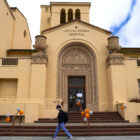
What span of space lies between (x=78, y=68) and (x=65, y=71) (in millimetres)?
1503

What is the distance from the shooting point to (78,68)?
56.6 feet

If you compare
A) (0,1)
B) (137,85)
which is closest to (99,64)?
(137,85)

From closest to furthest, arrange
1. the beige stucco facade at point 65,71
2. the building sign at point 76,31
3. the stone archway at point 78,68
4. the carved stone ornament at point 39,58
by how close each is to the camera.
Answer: the beige stucco facade at point 65,71 < the carved stone ornament at point 39,58 < the stone archway at point 78,68 < the building sign at point 76,31

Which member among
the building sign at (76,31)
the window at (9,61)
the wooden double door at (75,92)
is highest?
the building sign at (76,31)

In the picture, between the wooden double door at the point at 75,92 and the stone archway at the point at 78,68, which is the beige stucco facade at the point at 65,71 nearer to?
the stone archway at the point at 78,68

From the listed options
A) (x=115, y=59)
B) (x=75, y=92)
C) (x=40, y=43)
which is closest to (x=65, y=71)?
(x=75, y=92)

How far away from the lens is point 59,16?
2628cm

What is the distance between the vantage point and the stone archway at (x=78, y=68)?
53.3ft

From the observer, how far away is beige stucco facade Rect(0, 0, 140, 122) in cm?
1434

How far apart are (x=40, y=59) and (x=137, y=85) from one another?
10.2 m

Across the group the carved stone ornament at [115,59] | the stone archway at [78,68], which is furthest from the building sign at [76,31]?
the carved stone ornament at [115,59]

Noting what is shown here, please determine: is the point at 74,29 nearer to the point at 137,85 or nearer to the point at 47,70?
A: the point at 47,70

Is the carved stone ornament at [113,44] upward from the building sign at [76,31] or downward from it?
downward

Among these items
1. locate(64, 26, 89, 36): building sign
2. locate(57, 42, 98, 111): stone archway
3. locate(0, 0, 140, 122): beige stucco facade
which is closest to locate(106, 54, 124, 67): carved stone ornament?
locate(0, 0, 140, 122): beige stucco facade
